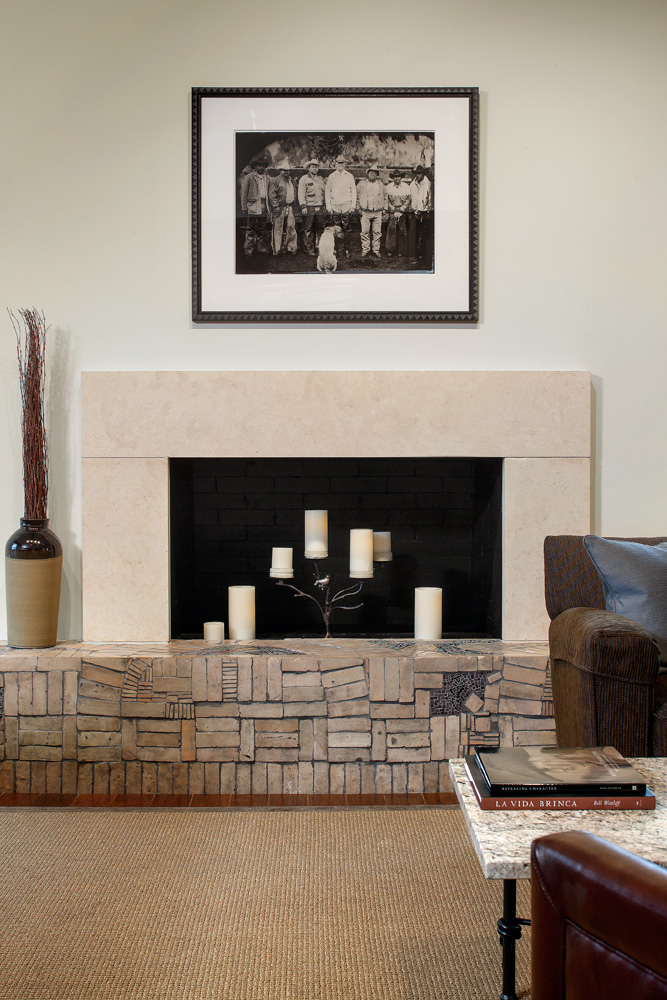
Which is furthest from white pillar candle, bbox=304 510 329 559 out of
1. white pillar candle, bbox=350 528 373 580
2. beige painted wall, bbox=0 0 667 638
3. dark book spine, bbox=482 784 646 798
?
dark book spine, bbox=482 784 646 798

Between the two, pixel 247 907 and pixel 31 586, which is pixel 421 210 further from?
pixel 247 907

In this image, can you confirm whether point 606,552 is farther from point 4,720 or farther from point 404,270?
point 4,720

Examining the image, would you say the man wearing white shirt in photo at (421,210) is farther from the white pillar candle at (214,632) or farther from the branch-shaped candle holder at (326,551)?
the white pillar candle at (214,632)

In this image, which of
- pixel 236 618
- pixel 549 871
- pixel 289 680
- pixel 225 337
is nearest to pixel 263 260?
pixel 225 337

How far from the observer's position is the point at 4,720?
2.63m

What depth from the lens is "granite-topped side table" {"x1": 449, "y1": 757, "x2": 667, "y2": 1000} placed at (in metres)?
1.15

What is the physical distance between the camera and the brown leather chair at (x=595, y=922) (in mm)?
739

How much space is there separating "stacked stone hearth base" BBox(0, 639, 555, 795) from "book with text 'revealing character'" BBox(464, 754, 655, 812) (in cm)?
128

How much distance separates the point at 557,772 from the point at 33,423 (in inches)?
85.0

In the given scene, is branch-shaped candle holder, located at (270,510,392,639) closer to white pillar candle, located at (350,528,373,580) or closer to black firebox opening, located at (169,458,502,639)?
white pillar candle, located at (350,528,373,580)

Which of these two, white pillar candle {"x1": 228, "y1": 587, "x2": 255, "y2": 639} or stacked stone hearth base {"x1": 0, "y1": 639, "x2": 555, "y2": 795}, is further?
white pillar candle {"x1": 228, "y1": 587, "x2": 255, "y2": 639}

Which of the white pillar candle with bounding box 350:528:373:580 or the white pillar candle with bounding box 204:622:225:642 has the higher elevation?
the white pillar candle with bounding box 350:528:373:580

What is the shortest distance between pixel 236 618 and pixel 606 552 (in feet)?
4.35

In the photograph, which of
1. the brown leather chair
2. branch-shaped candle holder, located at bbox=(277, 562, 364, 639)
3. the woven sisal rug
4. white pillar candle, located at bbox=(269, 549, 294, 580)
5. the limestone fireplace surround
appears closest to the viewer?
the brown leather chair
